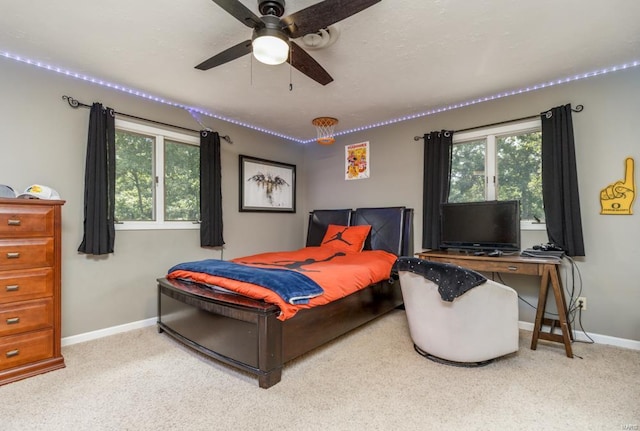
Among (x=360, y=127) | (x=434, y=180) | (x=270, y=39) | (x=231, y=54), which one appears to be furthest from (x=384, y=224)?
(x=270, y=39)

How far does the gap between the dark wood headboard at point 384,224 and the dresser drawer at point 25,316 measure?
308 centimetres

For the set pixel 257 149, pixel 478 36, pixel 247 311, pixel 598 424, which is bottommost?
pixel 598 424

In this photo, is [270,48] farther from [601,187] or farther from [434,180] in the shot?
[601,187]

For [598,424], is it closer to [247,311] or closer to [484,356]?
[484,356]

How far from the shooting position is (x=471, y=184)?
3580 mm

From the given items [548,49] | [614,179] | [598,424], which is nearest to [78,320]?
[598,424]

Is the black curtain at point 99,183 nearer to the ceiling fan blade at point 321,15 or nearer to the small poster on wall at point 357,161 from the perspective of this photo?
the ceiling fan blade at point 321,15

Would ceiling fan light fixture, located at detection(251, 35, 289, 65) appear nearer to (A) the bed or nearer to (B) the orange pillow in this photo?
(A) the bed

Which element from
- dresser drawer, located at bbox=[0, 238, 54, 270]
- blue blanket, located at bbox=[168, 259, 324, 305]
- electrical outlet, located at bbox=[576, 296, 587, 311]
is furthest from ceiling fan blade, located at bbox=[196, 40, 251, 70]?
electrical outlet, located at bbox=[576, 296, 587, 311]

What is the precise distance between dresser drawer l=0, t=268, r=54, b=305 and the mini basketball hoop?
9.58ft

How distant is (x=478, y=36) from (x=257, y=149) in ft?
9.99

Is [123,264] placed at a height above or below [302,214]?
below

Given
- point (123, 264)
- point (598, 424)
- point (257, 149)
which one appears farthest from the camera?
point (257, 149)

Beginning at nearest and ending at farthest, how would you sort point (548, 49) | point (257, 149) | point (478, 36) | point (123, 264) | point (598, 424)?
point (598, 424) < point (478, 36) < point (548, 49) < point (123, 264) < point (257, 149)
